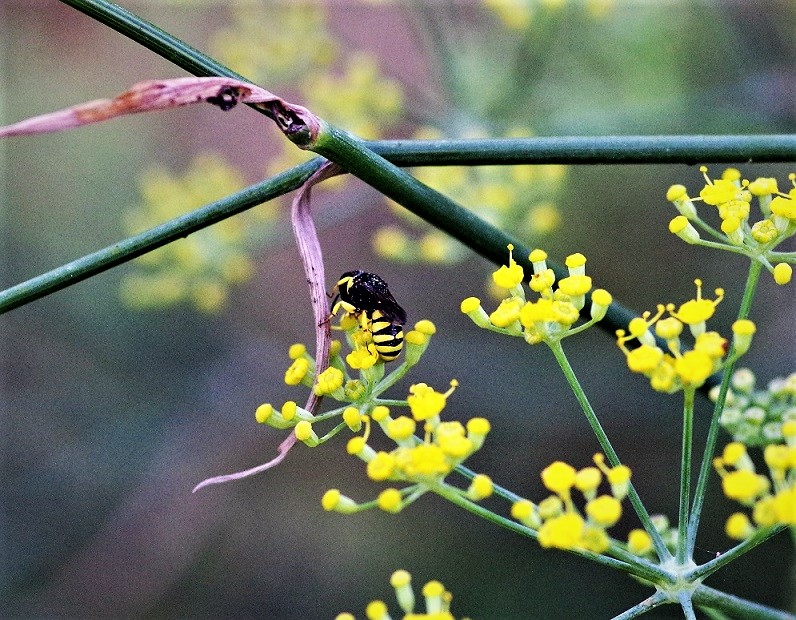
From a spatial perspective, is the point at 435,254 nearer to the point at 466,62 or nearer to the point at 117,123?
the point at 466,62

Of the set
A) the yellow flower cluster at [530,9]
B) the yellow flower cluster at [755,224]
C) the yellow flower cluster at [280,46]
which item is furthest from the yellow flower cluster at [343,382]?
the yellow flower cluster at [280,46]

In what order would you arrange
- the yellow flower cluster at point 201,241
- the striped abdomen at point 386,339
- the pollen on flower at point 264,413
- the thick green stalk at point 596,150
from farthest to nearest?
the yellow flower cluster at point 201,241 → the striped abdomen at point 386,339 → the pollen on flower at point 264,413 → the thick green stalk at point 596,150

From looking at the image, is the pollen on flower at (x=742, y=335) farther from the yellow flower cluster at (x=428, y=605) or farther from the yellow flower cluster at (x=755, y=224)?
the yellow flower cluster at (x=428, y=605)

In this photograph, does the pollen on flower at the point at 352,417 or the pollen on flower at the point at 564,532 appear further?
the pollen on flower at the point at 352,417

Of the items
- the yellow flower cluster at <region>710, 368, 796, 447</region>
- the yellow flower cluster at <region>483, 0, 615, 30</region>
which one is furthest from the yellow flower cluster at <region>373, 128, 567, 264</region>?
the yellow flower cluster at <region>710, 368, 796, 447</region>

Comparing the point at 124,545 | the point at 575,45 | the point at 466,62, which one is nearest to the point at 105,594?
the point at 124,545

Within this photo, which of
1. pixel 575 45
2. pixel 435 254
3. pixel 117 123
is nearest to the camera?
pixel 435 254

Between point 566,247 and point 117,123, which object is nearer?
point 566,247

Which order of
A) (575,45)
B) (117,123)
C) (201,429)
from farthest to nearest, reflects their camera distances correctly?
(117,123) < (201,429) < (575,45)
